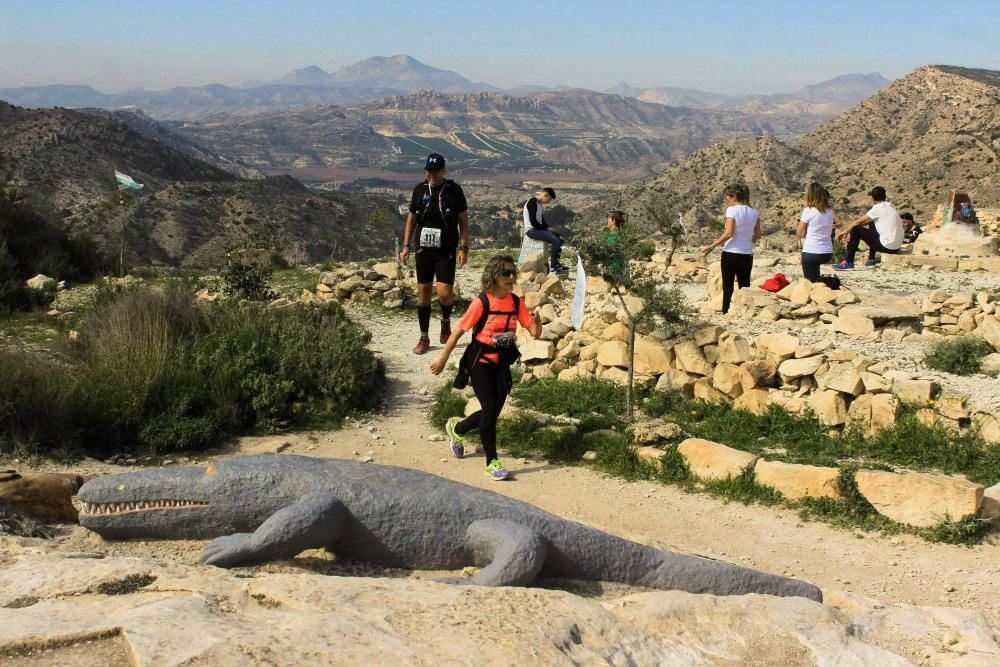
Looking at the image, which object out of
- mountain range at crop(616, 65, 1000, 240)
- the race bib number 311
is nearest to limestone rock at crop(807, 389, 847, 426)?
the race bib number 311

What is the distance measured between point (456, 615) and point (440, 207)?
20.0 feet

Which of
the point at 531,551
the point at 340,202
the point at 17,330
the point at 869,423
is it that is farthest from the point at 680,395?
the point at 340,202

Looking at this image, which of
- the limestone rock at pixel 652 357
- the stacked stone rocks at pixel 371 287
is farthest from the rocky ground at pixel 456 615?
the stacked stone rocks at pixel 371 287

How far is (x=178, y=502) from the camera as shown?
15.0 ft

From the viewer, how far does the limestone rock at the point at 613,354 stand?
902cm

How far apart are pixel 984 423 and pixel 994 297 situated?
572cm

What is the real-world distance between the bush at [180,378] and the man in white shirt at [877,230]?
28.0ft

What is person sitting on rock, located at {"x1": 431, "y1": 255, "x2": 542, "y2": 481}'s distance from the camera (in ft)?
21.1

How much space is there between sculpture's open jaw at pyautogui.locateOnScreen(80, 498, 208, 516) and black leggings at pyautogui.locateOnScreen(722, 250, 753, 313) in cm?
732

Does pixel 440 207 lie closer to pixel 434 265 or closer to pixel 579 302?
pixel 434 265

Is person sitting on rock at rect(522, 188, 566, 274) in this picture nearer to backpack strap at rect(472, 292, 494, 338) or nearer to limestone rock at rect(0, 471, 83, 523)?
backpack strap at rect(472, 292, 494, 338)

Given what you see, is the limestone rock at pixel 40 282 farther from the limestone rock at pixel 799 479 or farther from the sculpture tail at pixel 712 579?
the sculpture tail at pixel 712 579

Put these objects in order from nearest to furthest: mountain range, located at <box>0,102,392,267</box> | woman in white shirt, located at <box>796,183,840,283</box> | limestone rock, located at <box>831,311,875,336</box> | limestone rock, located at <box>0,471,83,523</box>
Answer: limestone rock, located at <box>0,471,83,523</box> < limestone rock, located at <box>831,311,875,336</box> < woman in white shirt, located at <box>796,183,840,283</box> < mountain range, located at <box>0,102,392,267</box>

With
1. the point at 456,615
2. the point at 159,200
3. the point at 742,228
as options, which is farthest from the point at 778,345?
the point at 159,200
